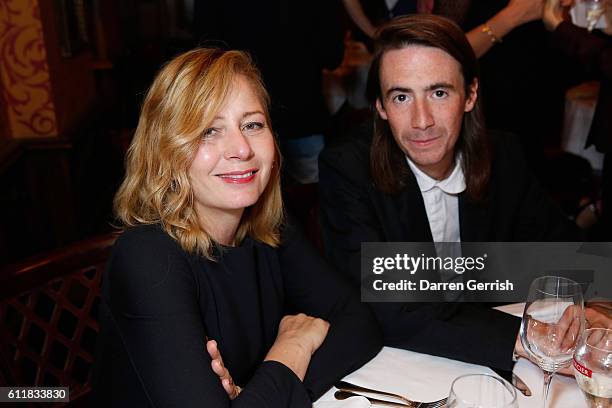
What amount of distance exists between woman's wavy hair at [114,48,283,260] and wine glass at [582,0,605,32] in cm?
189

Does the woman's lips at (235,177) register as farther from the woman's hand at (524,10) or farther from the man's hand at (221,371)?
the woman's hand at (524,10)

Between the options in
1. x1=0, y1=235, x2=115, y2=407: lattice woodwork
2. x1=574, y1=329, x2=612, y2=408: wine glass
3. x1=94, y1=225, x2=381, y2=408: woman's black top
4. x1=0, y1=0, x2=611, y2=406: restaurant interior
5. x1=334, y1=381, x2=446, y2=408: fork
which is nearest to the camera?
x1=574, y1=329, x2=612, y2=408: wine glass

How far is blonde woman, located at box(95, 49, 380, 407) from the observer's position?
133 centimetres

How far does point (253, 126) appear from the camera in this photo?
5.13 ft

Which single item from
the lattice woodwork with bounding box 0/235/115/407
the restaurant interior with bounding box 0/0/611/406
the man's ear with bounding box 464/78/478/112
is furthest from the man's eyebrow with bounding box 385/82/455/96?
the lattice woodwork with bounding box 0/235/115/407

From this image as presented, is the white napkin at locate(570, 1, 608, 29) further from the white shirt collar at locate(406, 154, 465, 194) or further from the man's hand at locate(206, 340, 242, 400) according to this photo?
the man's hand at locate(206, 340, 242, 400)

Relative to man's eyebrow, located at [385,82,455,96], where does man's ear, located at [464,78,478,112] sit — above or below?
below

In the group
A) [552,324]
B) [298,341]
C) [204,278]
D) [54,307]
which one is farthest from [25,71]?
[552,324]

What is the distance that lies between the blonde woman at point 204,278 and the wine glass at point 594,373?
48 cm

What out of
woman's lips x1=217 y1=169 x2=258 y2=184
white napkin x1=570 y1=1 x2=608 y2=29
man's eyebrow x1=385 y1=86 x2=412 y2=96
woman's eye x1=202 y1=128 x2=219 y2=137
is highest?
white napkin x1=570 y1=1 x2=608 y2=29

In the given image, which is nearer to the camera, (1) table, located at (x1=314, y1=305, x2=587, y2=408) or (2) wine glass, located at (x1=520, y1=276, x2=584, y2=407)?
(2) wine glass, located at (x1=520, y1=276, x2=584, y2=407)

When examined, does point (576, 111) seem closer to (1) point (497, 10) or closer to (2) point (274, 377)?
(1) point (497, 10)

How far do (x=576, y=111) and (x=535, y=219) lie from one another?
186cm

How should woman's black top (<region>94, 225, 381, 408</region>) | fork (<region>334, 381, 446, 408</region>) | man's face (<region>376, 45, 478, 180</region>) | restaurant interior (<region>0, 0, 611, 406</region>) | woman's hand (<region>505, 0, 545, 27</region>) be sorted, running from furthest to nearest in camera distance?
1. restaurant interior (<region>0, 0, 611, 406</region>)
2. woman's hand (<region>505, 0, 545, 27</region>)
3. man's face (<region>376, 45, 478, 180</region>)
4. woman's black top (<region>94, 225, 381, 408</region>)
5. fork (<region>334, 381, 446, 408</region>)
